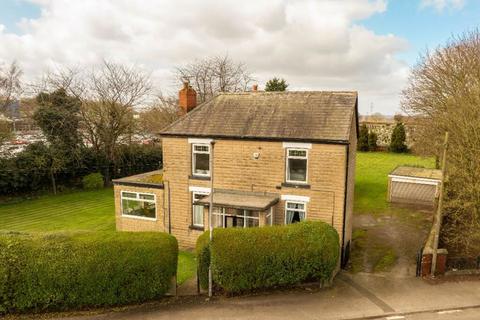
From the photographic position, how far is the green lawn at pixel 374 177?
26.6m

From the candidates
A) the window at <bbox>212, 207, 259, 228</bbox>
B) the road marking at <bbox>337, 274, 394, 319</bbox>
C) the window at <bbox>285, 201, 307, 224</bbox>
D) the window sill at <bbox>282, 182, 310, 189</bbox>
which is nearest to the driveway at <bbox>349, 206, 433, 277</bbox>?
the road marking at <bbox>337, 274, 394, 319</bbox>

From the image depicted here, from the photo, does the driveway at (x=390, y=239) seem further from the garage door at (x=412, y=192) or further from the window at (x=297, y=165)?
the window at (x=297, y=165)

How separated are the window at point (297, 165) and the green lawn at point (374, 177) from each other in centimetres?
1057

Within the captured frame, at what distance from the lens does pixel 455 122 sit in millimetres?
16156

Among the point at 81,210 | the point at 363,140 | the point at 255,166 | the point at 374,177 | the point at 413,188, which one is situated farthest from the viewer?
the point at 363,140

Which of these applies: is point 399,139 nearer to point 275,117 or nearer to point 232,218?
point 275,117

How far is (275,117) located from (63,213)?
1735 centimetres

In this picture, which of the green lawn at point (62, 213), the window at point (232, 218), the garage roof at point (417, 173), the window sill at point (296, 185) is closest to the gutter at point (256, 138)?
the window sill at point (296, 185)

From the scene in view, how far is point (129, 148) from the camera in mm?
36969

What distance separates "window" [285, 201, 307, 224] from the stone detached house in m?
0.04

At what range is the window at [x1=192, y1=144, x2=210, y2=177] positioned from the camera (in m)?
17.8

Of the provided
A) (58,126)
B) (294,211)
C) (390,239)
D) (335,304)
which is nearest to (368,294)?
(335,304)

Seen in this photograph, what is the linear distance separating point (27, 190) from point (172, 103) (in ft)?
58.1

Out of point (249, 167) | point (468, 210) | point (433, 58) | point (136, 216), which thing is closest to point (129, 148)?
point (136, 216)
